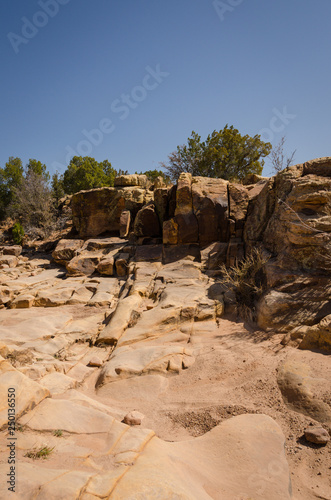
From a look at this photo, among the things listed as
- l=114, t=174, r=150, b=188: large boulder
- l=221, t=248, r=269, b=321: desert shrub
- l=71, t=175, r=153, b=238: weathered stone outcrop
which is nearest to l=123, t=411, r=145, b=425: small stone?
l=221, t=248, r=269, b=321: desert shrub

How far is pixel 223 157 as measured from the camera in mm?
16938

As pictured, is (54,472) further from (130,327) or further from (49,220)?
(49,220)

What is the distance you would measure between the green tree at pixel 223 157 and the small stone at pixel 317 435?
50.3 ft

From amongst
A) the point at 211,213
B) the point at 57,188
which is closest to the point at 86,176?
the point at 57,188

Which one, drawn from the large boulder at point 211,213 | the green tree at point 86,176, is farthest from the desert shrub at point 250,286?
the green tree at point 86,176

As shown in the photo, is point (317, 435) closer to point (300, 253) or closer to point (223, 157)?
point (300, 253)

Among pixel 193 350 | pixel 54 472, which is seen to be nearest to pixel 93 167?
pixel 193 350

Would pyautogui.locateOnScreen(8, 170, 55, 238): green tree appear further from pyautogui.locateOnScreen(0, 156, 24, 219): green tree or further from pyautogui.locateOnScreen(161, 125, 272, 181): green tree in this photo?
pyautogui.locateOnScreen(161, 125, 272, 181): green tree

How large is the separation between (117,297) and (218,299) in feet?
9.80

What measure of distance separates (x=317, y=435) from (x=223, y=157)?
15971 millimetres

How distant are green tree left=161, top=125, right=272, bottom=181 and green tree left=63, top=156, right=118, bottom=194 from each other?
6407 mm

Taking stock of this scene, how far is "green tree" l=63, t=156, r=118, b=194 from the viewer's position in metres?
21.5

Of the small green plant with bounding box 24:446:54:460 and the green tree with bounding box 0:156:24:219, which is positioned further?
the green tree with bounding box 0:156:24:219

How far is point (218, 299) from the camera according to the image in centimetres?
634
